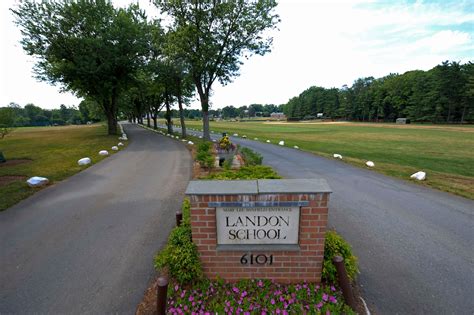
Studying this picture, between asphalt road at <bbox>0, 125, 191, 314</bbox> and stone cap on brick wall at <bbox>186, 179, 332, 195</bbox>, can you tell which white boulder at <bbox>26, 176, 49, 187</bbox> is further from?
stone cap on brick wall at <bbox>186, 179, 332, 195</bbox>

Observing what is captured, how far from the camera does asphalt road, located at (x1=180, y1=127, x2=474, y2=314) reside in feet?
9.59

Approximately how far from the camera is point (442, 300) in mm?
2875

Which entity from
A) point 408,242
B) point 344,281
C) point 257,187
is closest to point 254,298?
point 344,281

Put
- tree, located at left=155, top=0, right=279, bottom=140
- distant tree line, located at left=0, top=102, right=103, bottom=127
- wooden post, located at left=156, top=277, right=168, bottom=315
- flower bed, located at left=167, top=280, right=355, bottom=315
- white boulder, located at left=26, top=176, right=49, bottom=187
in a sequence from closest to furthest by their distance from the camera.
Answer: wooden post, located at left=156, top=277, right=168, bottom=315 → flower bed, located at left=167, top=280, right=355, bottom=315 → white boulder, located at left=26, top=176, right=49, bottom=187 → tree, located at left=155, top=0, right=279, bottom=140 → distant tree line, located at left=0, top=102, right=103, bottom=127

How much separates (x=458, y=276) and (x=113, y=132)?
97.9ft

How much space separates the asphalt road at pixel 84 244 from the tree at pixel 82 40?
16790mm

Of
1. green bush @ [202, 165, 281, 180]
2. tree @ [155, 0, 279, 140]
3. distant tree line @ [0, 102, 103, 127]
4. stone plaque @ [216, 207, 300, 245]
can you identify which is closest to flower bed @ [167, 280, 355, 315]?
stone plaque @ [216, 207, 300, 245]

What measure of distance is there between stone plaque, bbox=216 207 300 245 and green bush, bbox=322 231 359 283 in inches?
19.9

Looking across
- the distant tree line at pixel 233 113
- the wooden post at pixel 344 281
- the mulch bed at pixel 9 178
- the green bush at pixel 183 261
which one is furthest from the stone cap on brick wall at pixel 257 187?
the distant tree line at pixel 233 113

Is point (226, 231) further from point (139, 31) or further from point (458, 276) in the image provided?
point (139, 31)

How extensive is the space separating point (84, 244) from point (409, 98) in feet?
260

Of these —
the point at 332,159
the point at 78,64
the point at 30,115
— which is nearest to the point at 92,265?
the point at 332,159

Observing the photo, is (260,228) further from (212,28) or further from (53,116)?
(53,116)

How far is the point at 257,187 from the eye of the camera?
2.82m
